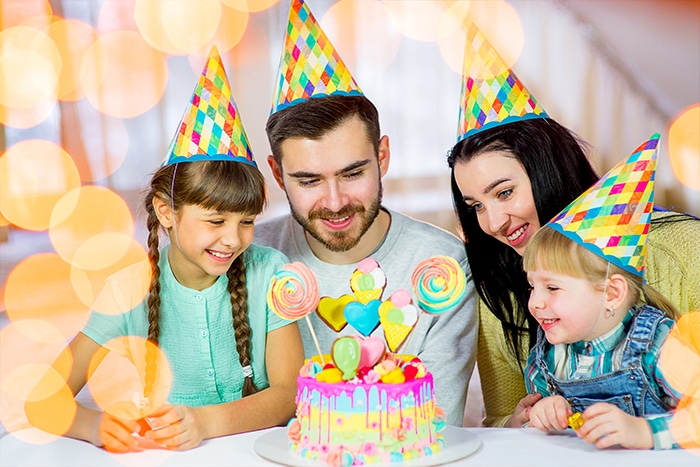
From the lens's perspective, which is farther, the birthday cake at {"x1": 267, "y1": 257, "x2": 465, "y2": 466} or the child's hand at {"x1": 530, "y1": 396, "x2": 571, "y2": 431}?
the child's hand at {"x1": 530, "y1": 396, "x2": 571, "y2": 431}

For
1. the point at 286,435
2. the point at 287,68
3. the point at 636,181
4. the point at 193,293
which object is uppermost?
the point at 287,68

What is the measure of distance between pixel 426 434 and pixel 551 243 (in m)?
0.46

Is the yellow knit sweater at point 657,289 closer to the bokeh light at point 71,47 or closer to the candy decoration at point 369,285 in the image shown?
the candy decoration at point 369,285

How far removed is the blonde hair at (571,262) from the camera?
1570mm

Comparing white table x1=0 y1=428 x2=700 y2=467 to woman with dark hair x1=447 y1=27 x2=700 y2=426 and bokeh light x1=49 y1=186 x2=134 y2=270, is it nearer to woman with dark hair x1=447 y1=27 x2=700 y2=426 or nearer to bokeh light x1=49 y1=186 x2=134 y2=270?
woman with dark hair x1=447 y1=27 x2=700 y2=426

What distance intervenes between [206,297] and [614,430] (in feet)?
3.22

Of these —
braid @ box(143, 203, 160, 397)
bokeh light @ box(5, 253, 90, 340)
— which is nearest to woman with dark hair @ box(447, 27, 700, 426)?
braid @ box(143, 203, 160, 397)

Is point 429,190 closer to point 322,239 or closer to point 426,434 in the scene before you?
point 322,239

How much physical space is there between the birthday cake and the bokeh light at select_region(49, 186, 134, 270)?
2403 millimetres

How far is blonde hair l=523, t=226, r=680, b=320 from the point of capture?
1570 millimetres

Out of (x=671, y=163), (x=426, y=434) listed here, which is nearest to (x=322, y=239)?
(x=426, y=434)

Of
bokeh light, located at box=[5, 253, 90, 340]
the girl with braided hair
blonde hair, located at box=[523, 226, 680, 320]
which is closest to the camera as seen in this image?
blonde hair, located at box=[523, 226, 680, 320]

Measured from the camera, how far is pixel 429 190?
15.4ft

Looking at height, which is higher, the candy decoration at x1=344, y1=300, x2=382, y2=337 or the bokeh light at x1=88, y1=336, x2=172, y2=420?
the candy decoration at x1=344, y1=300, x2=382, y2=337
